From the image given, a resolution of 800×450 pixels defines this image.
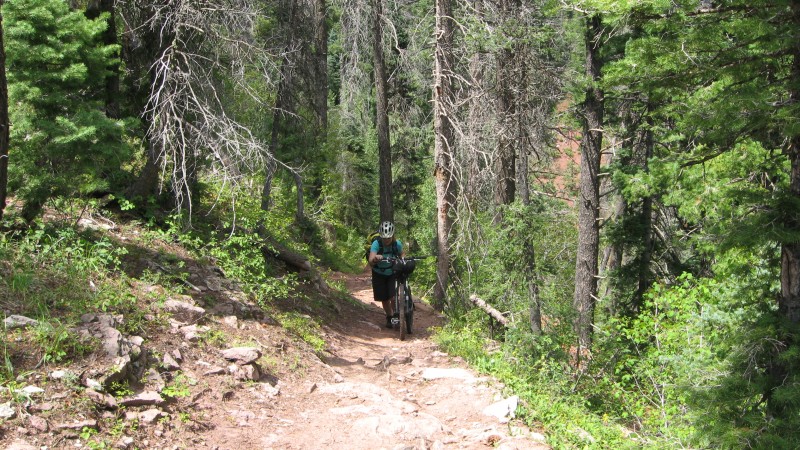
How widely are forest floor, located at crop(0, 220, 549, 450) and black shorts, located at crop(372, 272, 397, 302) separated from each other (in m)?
1.99

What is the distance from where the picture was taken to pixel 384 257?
1045 cm

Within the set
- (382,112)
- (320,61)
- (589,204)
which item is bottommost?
(589,204)

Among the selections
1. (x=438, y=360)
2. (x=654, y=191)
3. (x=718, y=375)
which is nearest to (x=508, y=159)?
(x=654, y=191)

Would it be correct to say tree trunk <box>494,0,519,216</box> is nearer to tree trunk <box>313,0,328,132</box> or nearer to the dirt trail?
the dirt trail

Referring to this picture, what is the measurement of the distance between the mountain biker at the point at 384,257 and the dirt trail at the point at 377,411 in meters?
1.86

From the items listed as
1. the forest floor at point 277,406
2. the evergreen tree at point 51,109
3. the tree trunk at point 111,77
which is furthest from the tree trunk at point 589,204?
the evergreen tree at point 51,109

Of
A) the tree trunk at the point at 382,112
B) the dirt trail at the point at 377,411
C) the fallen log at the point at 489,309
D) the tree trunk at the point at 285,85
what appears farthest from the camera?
the tree trunk at the point at 382,112

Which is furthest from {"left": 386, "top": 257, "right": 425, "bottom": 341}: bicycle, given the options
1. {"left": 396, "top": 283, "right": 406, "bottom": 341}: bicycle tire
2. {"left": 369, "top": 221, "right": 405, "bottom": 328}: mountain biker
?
{"left": 369, "top": 221, "right": 405, "bottom": 328}: mountain biker

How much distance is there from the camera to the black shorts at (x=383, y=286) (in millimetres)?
10766

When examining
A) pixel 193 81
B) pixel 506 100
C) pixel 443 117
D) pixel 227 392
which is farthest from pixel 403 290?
pixel 227 392

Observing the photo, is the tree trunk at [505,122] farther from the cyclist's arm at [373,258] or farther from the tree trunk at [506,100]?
the cyclist's arm at [373,258]

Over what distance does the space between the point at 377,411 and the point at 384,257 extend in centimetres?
433

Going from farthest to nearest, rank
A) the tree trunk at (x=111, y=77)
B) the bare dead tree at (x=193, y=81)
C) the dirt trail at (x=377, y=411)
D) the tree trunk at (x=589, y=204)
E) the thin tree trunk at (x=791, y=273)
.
Result: 1. the tree trunk at (x=589, y=204)
2. the tree trunk at (x=111, y=77)
3. the bare dead tree at (x=193, y=81)
4. the dirt trail at (x=377, y=411)
5. the thin tree trunk at (x=791, y=273)

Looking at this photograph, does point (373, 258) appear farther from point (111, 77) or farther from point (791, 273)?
point (791, 273)
